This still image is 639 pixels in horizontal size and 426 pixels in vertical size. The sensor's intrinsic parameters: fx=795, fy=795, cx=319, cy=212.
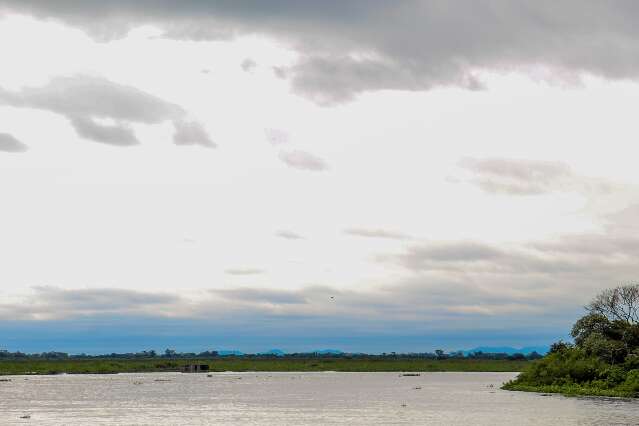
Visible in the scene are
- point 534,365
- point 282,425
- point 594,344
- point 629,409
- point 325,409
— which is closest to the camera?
point 282,425

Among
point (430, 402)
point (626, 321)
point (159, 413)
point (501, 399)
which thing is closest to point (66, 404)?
point (159, 413)

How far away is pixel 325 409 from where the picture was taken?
260ft

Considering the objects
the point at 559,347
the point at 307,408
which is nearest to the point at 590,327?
the point at 559,347

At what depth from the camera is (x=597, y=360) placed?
96.8 meters

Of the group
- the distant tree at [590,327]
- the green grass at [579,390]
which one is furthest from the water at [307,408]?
the distant tree at [590,327]

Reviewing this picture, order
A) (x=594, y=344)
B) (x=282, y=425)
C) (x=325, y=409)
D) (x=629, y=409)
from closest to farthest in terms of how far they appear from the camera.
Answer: (x=282, y=425) → (x=629, y=409) → (x=325, y=409) → (x=594, y=344)

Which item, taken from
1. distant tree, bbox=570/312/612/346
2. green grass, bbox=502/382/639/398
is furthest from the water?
distant tree, bbox=570/312/612/346

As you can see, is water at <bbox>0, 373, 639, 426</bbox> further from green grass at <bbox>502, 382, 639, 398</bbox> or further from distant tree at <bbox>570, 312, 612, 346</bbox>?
distant tree at <bbox>570, 312, 612, 346</bbox>

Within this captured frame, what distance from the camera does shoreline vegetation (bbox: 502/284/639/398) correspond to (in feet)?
304

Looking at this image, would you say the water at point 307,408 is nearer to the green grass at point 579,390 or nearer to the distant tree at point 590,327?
the green grass at point 579,390

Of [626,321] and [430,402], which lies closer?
[430,402]

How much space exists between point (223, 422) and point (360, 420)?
11502 millimetres

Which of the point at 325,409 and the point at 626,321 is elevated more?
the point at 626,321

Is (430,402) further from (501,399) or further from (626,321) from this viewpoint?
(626,321)
